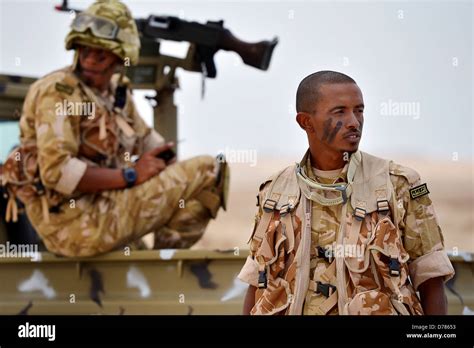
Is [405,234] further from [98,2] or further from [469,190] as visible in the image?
[469,190]

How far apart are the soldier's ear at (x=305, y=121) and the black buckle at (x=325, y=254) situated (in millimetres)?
339

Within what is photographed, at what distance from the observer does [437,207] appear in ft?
66.6

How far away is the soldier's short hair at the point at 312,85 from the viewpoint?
3189 mm

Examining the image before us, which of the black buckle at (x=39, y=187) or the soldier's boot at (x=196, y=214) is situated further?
the soldier's boot at (x=196, y=214)

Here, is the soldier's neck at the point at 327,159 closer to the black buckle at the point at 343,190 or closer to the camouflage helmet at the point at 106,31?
the black buckle at the point at 343,190

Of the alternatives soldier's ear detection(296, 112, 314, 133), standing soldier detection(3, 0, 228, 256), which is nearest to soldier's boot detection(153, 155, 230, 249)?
standing soldier detection(3, 0, 228, 256)

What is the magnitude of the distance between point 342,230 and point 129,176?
2027 mm

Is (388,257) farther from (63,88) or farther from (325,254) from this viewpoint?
(63,88)

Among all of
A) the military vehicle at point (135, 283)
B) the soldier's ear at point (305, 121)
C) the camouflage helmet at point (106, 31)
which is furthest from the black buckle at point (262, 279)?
the camouflage helmet at point (106, 31)

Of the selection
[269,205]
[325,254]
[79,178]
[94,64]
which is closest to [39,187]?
[79,178]

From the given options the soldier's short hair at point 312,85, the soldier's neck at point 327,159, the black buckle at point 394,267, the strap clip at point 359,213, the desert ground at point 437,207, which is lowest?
the desert ground at point 437,207

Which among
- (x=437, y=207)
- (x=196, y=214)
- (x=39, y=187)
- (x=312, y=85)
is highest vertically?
(x=312, y=85)

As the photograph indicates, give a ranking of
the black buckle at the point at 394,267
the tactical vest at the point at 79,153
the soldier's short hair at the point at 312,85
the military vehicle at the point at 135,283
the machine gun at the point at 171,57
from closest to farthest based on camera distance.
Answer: the black buckle at the point at 394,267
the soldier's short hair at the point at 312,85
the military vehicle at the point at 135,283
the tactical vest at the point at 79,153
the machine gun at the point at 171,57
